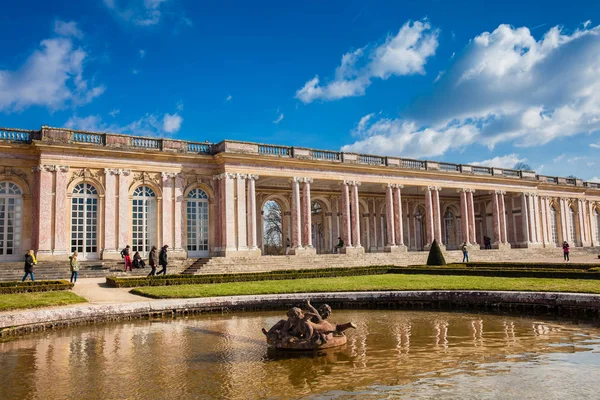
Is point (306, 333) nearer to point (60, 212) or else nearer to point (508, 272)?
point (508, 272)

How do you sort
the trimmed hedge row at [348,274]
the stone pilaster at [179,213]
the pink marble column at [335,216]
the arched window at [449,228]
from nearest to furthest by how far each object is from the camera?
the trimmed hedge row at [348,274]
the stone pilaster at [179,213]
the pink marble column at [335,216]
the arched window at [449,228]

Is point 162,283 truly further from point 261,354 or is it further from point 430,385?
point 430,385

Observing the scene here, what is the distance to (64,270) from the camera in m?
22.9

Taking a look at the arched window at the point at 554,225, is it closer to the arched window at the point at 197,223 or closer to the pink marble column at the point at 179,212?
the arched window at the point at 197,223

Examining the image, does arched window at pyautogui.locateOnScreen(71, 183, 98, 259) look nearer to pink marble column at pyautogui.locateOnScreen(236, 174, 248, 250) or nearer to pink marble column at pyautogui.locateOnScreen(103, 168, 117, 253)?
pink marble column at pyautogui.locateOnScreen(103, 168, 117, 253)

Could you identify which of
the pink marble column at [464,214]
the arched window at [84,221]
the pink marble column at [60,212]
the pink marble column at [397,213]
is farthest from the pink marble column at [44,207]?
the pink marble column at [464,214]

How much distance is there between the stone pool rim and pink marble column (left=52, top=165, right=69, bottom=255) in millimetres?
13881

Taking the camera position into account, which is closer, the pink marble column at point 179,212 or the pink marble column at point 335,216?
the pink marble column at point 179,212

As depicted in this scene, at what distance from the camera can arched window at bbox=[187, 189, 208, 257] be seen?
29547mm

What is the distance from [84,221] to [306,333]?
21.5 m

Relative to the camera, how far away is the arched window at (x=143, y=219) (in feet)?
91.0

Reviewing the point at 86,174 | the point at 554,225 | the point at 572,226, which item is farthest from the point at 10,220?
the point at 572,226

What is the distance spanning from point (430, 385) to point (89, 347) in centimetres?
603

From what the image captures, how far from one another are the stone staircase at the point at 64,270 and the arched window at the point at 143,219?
8.97 feet
